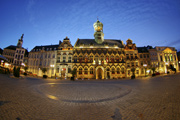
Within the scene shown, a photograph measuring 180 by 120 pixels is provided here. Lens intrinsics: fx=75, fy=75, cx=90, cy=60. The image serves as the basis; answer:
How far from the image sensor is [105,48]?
35.4 meters

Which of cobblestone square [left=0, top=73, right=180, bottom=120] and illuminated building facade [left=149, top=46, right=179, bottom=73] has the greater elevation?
illuminated building facade [left=149, top=46, right=179, bottom=73]

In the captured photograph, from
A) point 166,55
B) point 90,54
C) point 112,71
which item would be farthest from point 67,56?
point 166,55

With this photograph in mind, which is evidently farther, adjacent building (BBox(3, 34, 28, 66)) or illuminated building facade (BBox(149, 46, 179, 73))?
adjacent building (BBox(3, 34, 28, 66))

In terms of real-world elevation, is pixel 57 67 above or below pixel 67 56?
below

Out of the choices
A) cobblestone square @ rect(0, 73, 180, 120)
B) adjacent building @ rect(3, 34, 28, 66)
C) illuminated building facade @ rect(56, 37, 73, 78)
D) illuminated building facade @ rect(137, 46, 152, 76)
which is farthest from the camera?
adjacent building @ rect(3, 34, 28, 66)

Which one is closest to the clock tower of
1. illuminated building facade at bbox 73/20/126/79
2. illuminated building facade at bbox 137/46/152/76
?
illuminated building facade at bbox 73/20/126/79

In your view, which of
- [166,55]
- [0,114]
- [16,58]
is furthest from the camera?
[16,58]

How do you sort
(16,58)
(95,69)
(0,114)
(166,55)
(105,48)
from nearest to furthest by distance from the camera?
1. (0,114)
2. (95,69)
3. (105,48)
4. (166,55)
5. (16,58)

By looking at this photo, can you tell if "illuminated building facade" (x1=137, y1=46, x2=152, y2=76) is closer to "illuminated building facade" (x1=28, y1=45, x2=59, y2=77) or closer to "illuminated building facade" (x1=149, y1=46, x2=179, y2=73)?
"illuminated building facade" (x1=149, y1=46, x2=179, y2=73)

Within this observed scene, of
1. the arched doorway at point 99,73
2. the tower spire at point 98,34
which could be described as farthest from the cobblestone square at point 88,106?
the tower spire at point 98,34

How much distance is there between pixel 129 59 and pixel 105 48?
12415 millimetres

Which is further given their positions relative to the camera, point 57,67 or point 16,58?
Result: point 16,58

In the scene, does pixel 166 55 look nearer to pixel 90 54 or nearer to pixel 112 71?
pixel 112 71

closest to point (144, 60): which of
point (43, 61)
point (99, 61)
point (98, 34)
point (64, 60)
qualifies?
point (99, 61)
